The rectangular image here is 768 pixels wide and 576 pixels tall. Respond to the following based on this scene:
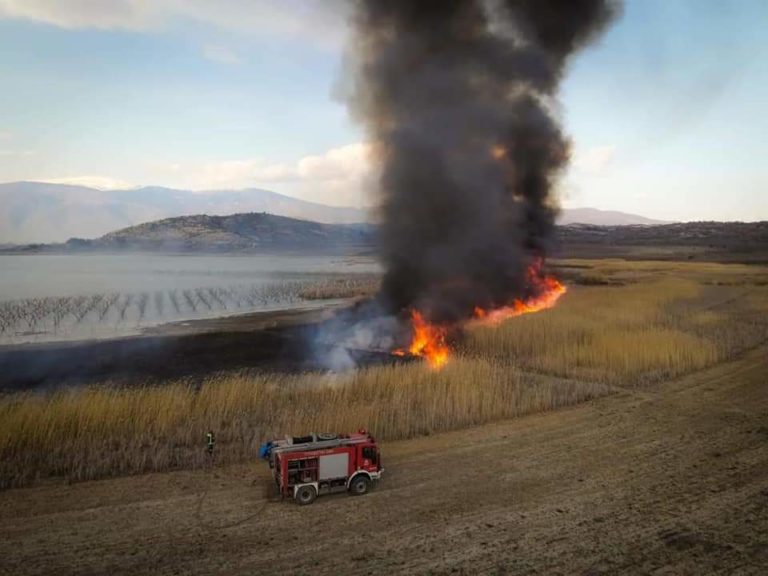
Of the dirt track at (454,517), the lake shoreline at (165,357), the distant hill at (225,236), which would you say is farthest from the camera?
the distant hill at (225,236)

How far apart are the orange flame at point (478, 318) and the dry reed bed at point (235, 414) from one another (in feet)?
13.6

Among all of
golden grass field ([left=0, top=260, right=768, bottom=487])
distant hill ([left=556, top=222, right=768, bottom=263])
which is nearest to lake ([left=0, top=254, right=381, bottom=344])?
golden grass field ([left=0, top=260, right=768, bottom=487])

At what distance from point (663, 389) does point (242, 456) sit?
12.1 meters

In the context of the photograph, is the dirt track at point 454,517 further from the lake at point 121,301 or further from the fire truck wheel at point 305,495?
the lake at point 121,301

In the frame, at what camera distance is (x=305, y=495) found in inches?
354

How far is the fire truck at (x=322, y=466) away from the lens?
29.4 feet

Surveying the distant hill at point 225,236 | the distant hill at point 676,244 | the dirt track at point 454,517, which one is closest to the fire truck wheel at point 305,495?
the dirt track at point 454,517

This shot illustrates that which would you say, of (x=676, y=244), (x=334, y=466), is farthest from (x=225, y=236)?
(x=334, y=466)

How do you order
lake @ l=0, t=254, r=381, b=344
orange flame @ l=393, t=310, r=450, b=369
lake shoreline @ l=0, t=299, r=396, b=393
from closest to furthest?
lake shoreline @ l=0, t=299, r=396, b=393, orange flame @ l=393, t=310, r=450, b=369, lake @ l=0, t=254, r=381, b=344

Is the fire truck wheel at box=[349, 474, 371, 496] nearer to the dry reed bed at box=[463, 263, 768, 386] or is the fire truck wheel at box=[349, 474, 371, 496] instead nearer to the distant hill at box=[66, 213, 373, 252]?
the dry reed bed at box=[463, 263, 768, 386]

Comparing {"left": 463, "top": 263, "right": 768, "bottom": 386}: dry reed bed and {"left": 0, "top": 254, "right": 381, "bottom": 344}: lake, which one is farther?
{"left": 0, "top": 254, "right": 381, "bottom": 344}: lake

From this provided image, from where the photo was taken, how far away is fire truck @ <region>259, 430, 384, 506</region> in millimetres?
8953

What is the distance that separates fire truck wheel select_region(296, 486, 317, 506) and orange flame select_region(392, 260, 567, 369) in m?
10.3

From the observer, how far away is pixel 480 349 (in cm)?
2208
